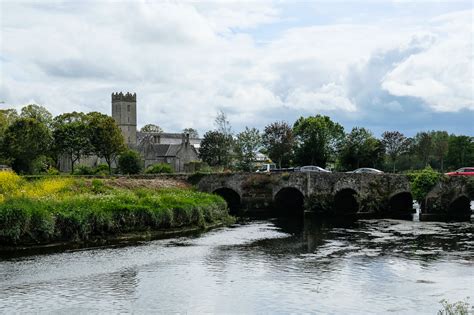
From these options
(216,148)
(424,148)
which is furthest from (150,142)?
(424,148)

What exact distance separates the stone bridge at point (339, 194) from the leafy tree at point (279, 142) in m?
35.9

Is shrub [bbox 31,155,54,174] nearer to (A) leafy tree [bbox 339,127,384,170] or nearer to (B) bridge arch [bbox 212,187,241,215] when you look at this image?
(B) bridge arch [bbox 212,187,241,215]

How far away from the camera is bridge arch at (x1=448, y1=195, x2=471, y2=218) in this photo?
59694mm

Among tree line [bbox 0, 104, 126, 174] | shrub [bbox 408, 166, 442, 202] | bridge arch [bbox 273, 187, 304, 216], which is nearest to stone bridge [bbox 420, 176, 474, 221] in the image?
shrub [bbox 408, 166, 442, 202]

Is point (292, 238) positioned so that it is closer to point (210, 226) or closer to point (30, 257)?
point (210, 226)

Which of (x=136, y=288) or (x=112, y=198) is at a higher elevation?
(x=112, y=198)

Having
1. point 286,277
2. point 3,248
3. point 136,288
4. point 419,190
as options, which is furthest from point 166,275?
point 419,190

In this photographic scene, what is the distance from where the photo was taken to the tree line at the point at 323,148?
102 m

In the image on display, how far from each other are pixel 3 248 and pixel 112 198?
1132 cm

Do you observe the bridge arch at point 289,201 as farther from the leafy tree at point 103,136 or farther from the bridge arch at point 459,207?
the leafy tree at point 103,136

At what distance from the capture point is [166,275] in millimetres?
30141

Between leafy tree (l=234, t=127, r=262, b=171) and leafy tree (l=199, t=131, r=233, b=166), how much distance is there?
188cm

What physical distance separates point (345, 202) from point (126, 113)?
86.7 metres

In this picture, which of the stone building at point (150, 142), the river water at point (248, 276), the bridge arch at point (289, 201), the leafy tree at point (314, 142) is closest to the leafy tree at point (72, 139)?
the stone building at point (150, 142)
